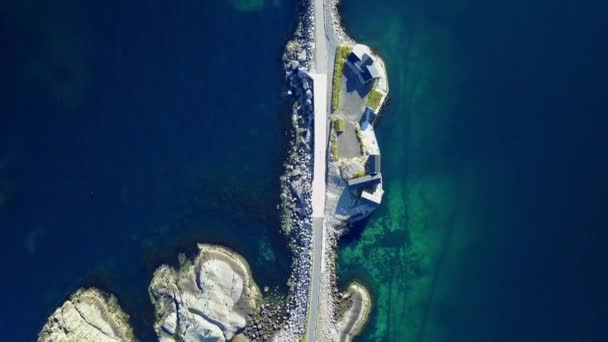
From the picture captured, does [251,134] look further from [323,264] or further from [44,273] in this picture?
[44,273]

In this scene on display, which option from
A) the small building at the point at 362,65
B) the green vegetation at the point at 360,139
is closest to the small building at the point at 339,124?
the green vegetation at the point at 360,139

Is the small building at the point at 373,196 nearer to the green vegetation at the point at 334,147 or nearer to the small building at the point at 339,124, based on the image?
the green vegetation at the point at 334,147

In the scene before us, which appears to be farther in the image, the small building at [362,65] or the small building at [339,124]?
the small building at [339,124]

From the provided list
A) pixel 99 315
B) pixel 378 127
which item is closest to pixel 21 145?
pixel 99 315

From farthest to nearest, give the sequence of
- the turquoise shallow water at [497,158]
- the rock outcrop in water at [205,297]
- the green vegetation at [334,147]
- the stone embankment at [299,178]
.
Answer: the turquoise shallow water at [497,158] < the rock outcrop in water at [205,297] < the stone embankment at [299,178] < the green vegetation at [334,147]

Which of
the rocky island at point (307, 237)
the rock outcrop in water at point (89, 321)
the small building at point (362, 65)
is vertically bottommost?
the rock outcrop in water at point (89, 321)

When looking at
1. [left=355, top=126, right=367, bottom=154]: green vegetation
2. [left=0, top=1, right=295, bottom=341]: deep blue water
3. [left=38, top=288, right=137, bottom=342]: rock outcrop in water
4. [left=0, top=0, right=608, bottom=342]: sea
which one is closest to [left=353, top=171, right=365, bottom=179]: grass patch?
[left=355, top=126, right=367, bottom=154]: green vegetation
